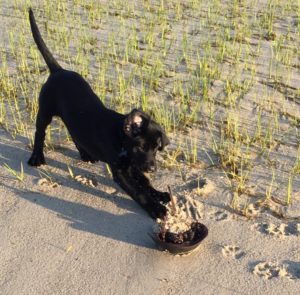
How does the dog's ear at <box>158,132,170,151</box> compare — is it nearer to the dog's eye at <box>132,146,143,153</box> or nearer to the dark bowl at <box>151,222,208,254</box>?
the dog's eye at <box>132,146,143,153</box>

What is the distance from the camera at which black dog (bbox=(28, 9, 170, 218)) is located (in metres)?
3.23

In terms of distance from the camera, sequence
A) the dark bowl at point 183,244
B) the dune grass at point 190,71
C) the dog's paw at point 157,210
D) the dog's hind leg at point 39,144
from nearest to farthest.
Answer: the dark bowl at point 183,244 → the dog's paw at point 157,210 → the dog's hind leg at point 39,144 → the dune grass at point 190,71

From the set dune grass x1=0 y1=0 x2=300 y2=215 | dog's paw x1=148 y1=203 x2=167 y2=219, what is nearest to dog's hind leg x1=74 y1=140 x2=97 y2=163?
dune grass x1=0 y1=0 x2=300 y2=215

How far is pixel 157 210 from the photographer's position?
3289mm

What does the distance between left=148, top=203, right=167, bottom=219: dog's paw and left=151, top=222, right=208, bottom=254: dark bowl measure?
0.26m

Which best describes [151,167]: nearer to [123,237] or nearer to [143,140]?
[143,140]

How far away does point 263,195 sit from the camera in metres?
3.56

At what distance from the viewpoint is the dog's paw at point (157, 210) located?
129 inches

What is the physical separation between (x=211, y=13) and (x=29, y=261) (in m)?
5.08

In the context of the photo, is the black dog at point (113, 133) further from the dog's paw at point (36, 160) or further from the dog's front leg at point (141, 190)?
the dog's paw at point (36, 160)

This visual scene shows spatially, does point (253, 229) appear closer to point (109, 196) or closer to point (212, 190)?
point (212, 190)

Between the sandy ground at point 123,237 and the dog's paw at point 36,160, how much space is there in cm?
6

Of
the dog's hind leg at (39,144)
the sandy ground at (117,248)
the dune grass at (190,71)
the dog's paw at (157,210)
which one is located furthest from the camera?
the dune grass at (190,71)

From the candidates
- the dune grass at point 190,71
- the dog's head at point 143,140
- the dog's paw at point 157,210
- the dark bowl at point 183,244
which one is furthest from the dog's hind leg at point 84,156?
the dark bowl at point 183,244
